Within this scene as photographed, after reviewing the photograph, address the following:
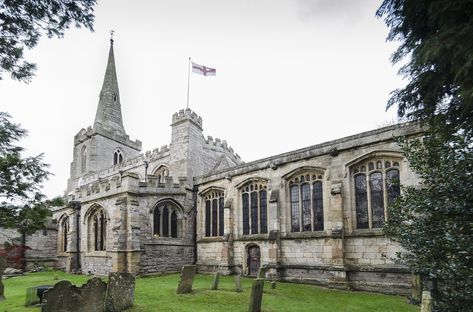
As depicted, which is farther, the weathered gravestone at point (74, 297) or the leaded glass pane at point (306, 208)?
the leaded glass pane at point (306, 208)

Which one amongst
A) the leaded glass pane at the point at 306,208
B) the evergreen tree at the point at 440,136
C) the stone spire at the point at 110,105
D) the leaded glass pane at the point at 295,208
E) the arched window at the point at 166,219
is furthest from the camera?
the stone spire at the point at 110,105

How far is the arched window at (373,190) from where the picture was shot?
13.0 meters

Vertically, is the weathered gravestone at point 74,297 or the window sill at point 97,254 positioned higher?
the weathered gravestone at point 74,297

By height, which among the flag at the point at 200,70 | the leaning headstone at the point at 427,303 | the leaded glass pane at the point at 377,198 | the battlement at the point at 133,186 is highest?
the flag at the point at 200,70

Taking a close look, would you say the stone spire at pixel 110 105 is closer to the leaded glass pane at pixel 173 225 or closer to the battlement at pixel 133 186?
the battlement at pixel 133 186

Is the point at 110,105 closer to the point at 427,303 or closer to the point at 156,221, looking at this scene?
the point at 156,221

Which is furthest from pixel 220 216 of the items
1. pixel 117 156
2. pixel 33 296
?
pixel 117 156

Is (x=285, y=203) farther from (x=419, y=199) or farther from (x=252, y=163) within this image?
(x=419, y=199)

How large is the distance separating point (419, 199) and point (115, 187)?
1663cm

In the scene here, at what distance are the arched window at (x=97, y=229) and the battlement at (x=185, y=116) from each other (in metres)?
8.24

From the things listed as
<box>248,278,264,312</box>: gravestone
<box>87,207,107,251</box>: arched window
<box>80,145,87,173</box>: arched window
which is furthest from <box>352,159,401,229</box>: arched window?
<box>80,145,87,173</box>: arched window

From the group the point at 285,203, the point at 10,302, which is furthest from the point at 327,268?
the point at 10,302

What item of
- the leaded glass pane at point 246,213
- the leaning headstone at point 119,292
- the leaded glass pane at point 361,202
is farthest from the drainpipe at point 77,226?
the leaded glass pane at point 361,202

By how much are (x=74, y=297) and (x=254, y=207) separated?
1052cm
